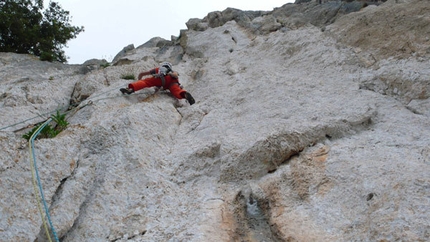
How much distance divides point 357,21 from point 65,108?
966 cm

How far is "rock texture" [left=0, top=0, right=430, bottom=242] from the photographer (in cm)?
508

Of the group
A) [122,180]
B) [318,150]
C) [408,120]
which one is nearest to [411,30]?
[408,120]

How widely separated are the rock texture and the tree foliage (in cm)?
989

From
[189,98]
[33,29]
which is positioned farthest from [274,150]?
[33,29]

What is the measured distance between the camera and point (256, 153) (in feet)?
21.3

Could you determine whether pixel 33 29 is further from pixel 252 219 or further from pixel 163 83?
pixel 252 219

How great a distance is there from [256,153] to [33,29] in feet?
58.1

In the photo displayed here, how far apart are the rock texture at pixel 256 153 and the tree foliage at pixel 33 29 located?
989 centimetres

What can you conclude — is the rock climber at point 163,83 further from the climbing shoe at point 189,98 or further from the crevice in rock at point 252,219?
the crevice in rock at point 252,219

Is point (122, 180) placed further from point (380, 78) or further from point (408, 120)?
point (380, 78)

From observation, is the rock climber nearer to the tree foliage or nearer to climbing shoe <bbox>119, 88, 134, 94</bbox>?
climbing shoe <bbox>119, 88, 134, 94</bbox>

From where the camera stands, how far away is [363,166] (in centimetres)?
552

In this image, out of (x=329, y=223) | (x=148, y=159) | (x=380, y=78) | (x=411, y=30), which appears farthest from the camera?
(x=411, y=30)

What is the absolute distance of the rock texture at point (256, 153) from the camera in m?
5.08
